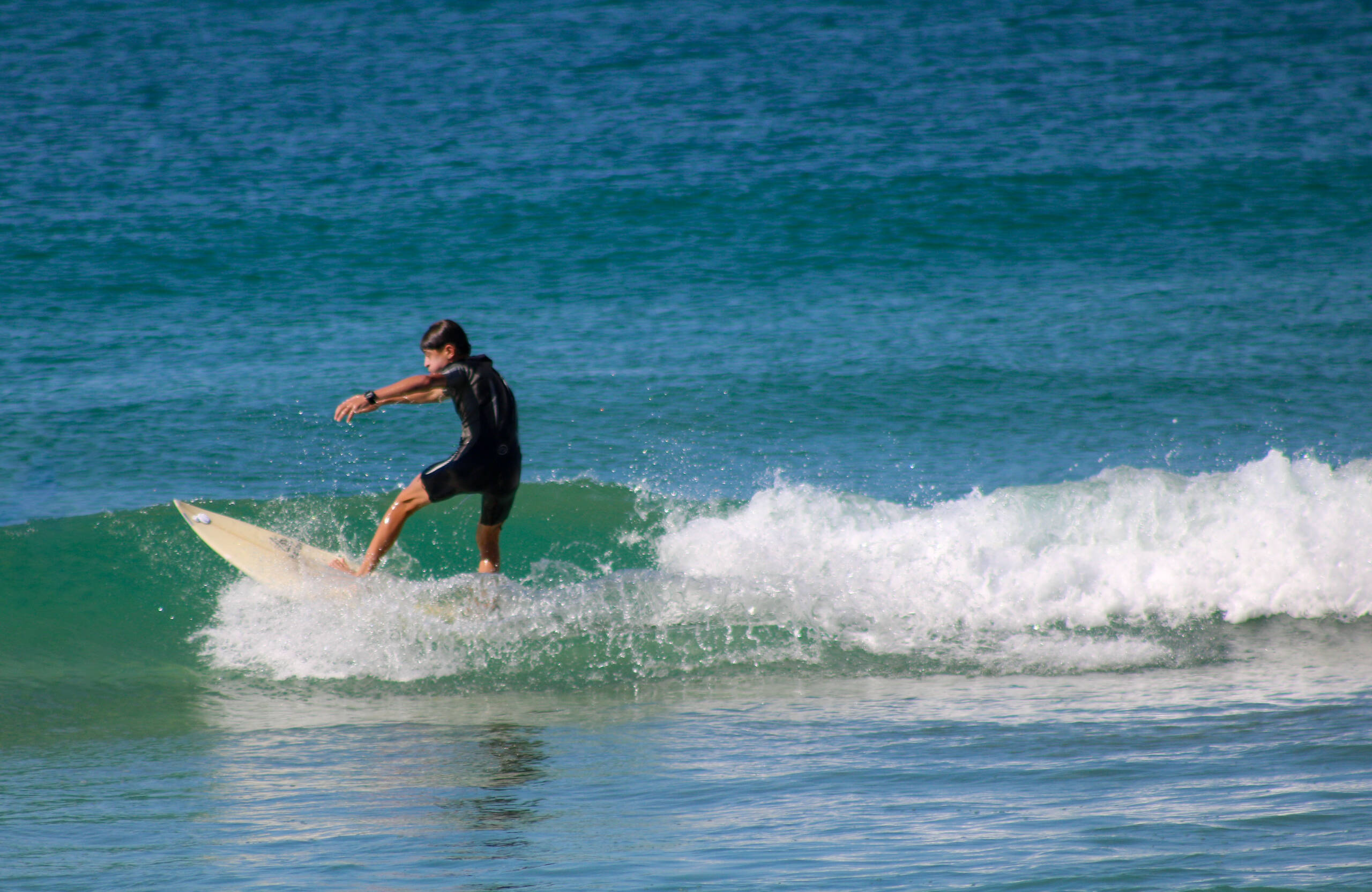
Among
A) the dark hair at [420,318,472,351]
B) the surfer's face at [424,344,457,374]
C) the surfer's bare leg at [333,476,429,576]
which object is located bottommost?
the surfer's bare leg at [333,476,429,576]

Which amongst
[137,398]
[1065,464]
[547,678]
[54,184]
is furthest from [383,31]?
[547,678]

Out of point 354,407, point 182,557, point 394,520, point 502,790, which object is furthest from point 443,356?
point 182,557

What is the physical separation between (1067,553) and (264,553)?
487 centimetres

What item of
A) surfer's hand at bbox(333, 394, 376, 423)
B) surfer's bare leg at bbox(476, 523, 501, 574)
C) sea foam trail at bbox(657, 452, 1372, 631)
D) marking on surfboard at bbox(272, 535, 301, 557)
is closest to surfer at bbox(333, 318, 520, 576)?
surfer's bare leg at bbox(476, 523, 501, 574)

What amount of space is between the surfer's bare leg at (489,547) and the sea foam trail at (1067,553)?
118 centimetres

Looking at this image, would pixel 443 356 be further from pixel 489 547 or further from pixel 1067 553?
pixel 1067 553

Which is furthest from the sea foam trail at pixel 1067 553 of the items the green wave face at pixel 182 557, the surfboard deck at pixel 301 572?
the surfboard deck at pixel 301 572

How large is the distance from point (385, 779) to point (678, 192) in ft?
58.2

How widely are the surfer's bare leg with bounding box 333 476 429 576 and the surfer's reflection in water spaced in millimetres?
1574

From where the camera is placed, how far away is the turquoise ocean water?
172 inches

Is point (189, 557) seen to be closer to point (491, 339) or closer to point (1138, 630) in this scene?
point (1138, 630)

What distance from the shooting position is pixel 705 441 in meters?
12.6

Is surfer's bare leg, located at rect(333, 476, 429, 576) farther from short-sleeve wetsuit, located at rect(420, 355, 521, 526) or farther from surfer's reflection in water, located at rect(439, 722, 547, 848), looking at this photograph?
surfer's reflection in water, located at rect(439, 722, 547, 848)

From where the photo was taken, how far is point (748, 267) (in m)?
19.3
